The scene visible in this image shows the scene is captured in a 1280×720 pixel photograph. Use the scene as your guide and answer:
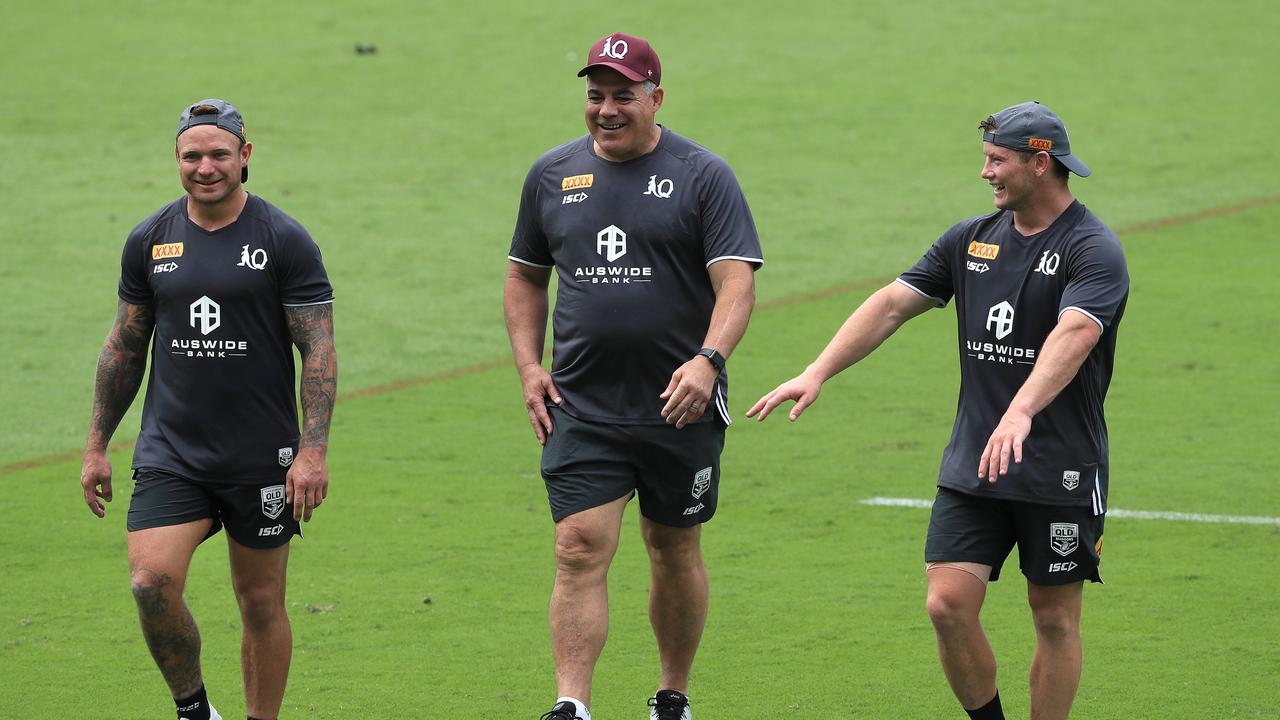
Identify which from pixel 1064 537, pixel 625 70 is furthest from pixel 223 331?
pixel 1064 537

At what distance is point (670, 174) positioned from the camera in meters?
6.84

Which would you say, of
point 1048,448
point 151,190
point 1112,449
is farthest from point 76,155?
point 1048,448

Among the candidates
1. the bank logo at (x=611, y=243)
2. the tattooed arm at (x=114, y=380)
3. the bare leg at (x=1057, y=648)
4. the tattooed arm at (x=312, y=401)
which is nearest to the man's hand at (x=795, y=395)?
the bank logo at (x=611, y=243)

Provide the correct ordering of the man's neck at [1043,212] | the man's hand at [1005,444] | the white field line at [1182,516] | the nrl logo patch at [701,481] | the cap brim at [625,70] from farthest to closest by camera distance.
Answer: the white field line at [1182,516]
the nrl logo patch at [701,481]
the cap brim at [625,70]
the man's neck at [1043,212]
the man's hand at [1005,444]

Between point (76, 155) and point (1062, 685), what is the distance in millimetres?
16538

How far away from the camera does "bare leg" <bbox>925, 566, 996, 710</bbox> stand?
20.6ft

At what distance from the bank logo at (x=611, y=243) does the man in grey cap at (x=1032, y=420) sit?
832 millimetres

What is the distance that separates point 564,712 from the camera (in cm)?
644

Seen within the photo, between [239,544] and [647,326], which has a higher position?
[647,326]

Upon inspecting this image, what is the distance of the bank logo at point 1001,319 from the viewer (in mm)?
6250

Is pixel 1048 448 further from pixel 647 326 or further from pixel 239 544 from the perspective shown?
pixel 239 544

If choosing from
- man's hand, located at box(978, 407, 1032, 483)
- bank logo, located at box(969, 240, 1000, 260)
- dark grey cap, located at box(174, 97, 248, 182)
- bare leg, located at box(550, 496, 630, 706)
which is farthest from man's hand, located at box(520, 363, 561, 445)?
man's hand, located at box(978, 407, 1032, 483)

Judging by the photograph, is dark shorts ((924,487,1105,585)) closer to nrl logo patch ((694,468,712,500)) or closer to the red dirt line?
nrl logo patch ((694,468,712,500))

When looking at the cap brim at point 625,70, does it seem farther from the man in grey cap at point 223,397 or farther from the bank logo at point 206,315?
the bank logo at point 206,315
